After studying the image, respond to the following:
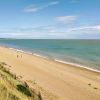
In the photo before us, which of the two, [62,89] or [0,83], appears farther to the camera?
[62,89]

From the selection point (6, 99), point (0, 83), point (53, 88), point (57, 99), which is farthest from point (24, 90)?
point (53, 88)

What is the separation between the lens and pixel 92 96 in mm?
13719

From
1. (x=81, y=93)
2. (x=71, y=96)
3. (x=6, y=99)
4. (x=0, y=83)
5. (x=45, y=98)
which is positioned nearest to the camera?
(x=6, y=99)

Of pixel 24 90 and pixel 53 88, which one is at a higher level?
pixel 24 90

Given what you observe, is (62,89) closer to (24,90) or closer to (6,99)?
(24,90)

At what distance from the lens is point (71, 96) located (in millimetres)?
13133

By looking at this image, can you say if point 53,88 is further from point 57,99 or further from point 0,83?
point 0,83

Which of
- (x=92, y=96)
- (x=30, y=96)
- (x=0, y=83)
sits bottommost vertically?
(x=92, y=96)

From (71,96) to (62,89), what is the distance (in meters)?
1.61

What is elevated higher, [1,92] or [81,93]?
[1,92]

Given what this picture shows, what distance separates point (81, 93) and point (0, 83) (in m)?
8.08

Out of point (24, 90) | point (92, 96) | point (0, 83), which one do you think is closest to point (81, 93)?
point (92, 96)

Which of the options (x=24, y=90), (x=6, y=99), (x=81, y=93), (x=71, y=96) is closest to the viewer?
(x=6, y=99)

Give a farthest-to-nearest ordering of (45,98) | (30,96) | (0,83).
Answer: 1. (45,98)
2. (30,96)
3. (0,83)
